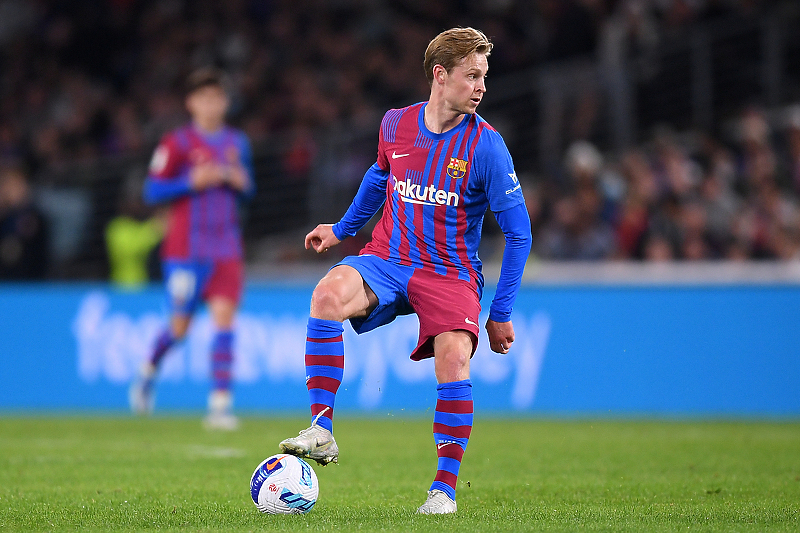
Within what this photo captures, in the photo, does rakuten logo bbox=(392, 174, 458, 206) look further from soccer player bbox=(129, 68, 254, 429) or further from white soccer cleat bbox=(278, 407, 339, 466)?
soccer player bbox=(129, 68, 254, 429)

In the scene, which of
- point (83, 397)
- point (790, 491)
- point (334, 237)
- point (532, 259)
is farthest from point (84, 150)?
point (790, 491)

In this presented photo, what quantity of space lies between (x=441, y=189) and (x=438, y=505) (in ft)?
4.41

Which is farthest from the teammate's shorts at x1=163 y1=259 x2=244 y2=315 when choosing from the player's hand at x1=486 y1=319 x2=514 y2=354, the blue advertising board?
the player's hand at x1=486 y1=319 x2=514 y2=354

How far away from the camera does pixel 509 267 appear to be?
15.5ft

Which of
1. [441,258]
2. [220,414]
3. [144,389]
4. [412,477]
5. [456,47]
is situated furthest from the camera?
[144,389]

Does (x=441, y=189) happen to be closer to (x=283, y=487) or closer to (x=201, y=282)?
(x=283, y=487)

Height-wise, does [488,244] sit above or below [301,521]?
above

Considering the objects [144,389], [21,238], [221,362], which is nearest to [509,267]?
[221,362]

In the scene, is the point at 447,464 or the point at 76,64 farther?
the point at 76,64

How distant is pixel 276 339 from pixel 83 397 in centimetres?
204

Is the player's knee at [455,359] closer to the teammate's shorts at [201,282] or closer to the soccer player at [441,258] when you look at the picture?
the soccer player at [441,258]

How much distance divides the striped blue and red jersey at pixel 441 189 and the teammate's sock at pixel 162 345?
453 centimetres

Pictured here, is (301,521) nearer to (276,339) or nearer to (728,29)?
(276,339)

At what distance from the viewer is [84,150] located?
52.9ft
